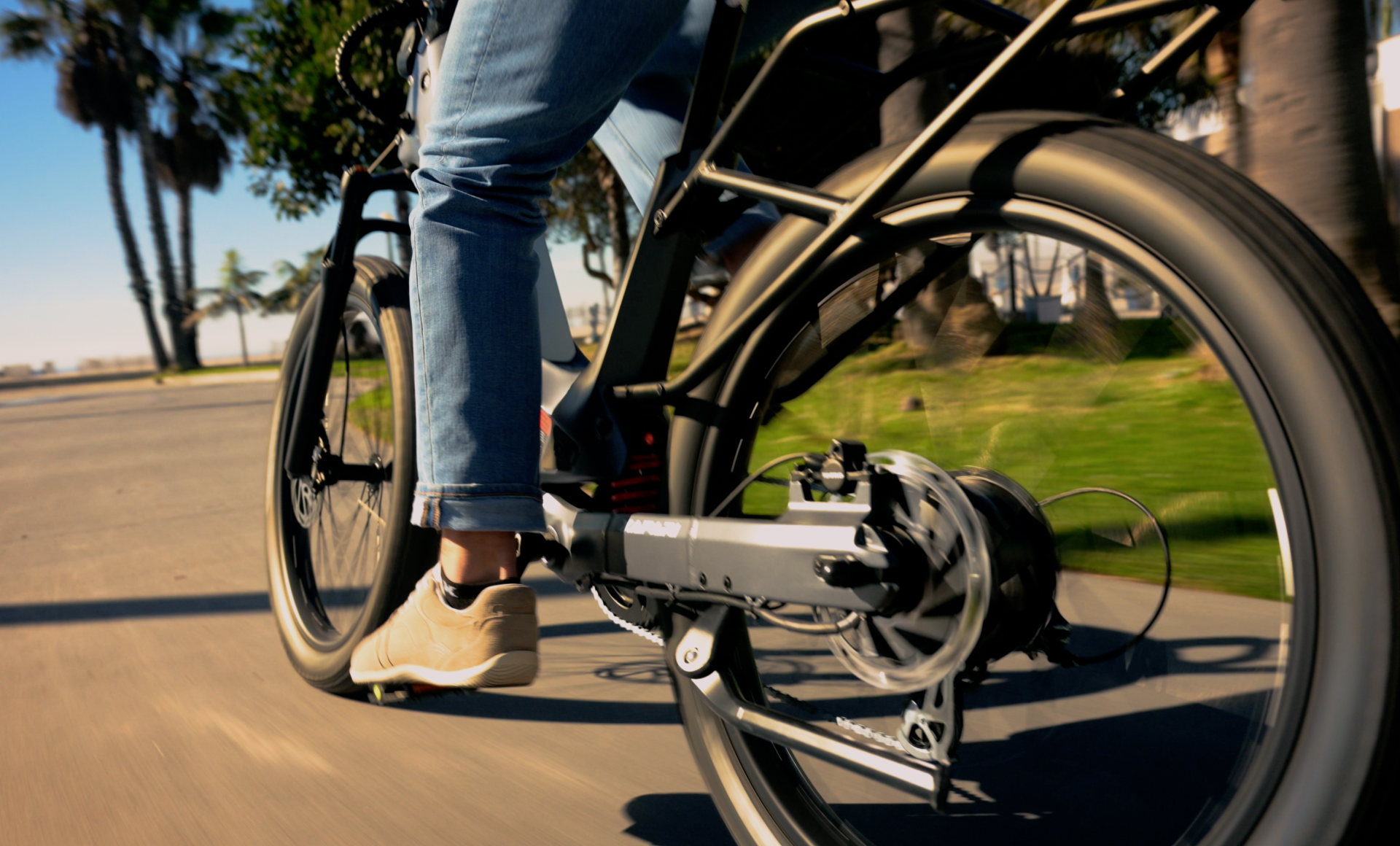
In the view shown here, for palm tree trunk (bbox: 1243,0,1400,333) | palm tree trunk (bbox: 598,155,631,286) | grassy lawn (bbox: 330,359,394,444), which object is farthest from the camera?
palm tree trunk (bbox: 598,155,631,286)

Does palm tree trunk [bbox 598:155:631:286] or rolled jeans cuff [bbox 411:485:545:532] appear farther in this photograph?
palm tree trunk [bbox 598:155:631:286]

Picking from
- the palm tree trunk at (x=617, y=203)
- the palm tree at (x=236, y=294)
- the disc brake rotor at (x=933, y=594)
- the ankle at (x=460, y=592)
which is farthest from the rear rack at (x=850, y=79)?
the palm tree at (x=236, y=294)

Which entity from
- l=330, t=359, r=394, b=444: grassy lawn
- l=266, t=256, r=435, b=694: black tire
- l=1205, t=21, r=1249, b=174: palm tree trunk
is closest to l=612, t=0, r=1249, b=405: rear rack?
Result: l=266, t=256, r=435, b=694: black tire

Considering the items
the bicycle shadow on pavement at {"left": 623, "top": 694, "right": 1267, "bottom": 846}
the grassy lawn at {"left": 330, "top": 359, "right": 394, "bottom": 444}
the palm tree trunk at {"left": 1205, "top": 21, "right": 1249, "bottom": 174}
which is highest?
the palm tree trunk at {"left": 1205, "top": 21, "right": 1249, "bottom": 174}

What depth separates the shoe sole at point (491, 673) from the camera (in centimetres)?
157

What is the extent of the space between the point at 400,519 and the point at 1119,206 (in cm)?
159

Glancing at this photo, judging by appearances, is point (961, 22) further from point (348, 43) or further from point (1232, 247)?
point (1232, 247)

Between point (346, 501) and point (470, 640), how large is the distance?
41.1 inches

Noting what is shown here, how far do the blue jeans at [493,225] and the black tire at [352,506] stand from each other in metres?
0.58

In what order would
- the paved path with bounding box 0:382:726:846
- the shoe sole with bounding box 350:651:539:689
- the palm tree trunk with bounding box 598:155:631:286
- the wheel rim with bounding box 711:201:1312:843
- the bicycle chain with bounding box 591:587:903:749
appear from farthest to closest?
1. the palm tree trunk with bounding box 598:155:631:286
2. the paved path with bounding box 0:382:726:846
3. the shoe sole with bounding box 350:651:539:689
4. the bicycle chain with bounding box 591:587:903:749
5. the wheel rim with bounding box 711:201:1312:843

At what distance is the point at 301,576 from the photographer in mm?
2600

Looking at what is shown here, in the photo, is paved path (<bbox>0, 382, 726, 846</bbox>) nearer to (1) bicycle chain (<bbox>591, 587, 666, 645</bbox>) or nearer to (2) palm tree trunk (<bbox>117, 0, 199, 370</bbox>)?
(1) bicycle chain (<bbox>591, 587, 666, 645</bbox>)

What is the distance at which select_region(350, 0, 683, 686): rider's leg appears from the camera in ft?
4.77

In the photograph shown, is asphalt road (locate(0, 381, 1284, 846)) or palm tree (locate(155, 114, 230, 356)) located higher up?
palm tree (locate(155, 114, 230, 356))
